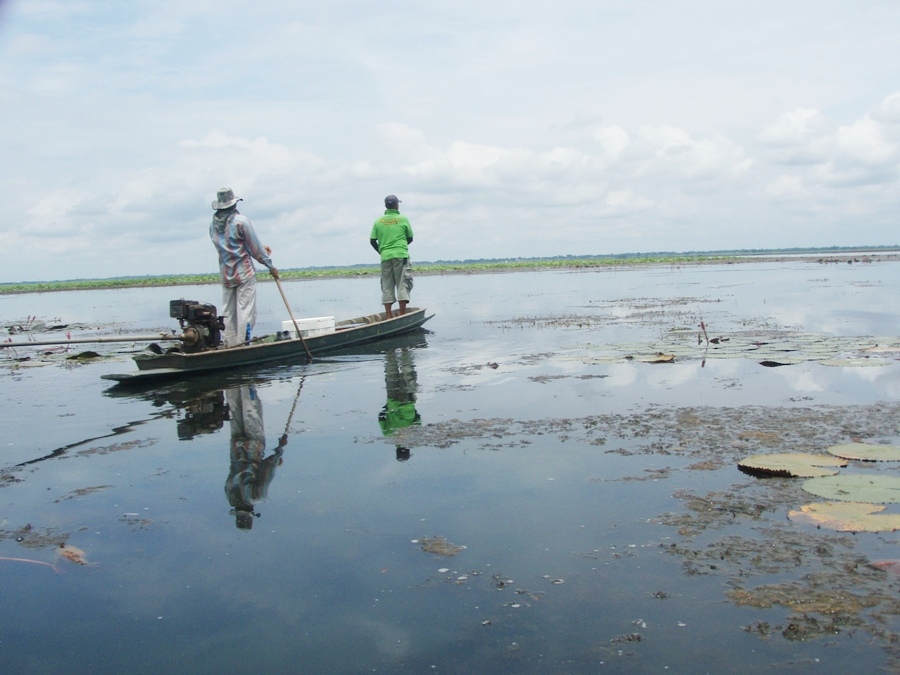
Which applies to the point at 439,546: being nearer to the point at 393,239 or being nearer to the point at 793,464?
the point at 793,464

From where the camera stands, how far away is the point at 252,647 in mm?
3684

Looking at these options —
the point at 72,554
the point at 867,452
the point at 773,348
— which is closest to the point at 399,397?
the point at 72,554

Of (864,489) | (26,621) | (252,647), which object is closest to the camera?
(252,647)

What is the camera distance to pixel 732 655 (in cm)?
339

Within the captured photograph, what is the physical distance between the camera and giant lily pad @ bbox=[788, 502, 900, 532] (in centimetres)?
462

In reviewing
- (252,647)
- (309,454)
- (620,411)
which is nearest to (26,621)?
(252,647)

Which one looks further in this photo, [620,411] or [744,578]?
[620,411]

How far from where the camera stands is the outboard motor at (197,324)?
12.3 meters

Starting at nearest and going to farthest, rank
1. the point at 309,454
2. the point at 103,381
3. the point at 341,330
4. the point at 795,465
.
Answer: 1. the point at 795,465
2. the point at 309,454
3. the point at 103,381
4. the point at 341,330

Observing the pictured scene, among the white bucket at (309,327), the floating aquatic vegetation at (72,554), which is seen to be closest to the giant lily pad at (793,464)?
the floating aquatic vegetation at (72,554)

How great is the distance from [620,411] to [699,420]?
90 cm

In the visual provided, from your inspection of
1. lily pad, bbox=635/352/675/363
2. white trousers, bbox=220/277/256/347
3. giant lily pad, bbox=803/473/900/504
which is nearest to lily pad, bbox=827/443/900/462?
giant lily pad, bbox=803/473/900/504

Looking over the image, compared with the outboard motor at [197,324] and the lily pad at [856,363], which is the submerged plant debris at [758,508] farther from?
the outboard motor at [197,324]

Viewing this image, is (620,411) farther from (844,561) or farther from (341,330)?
(341,330)
